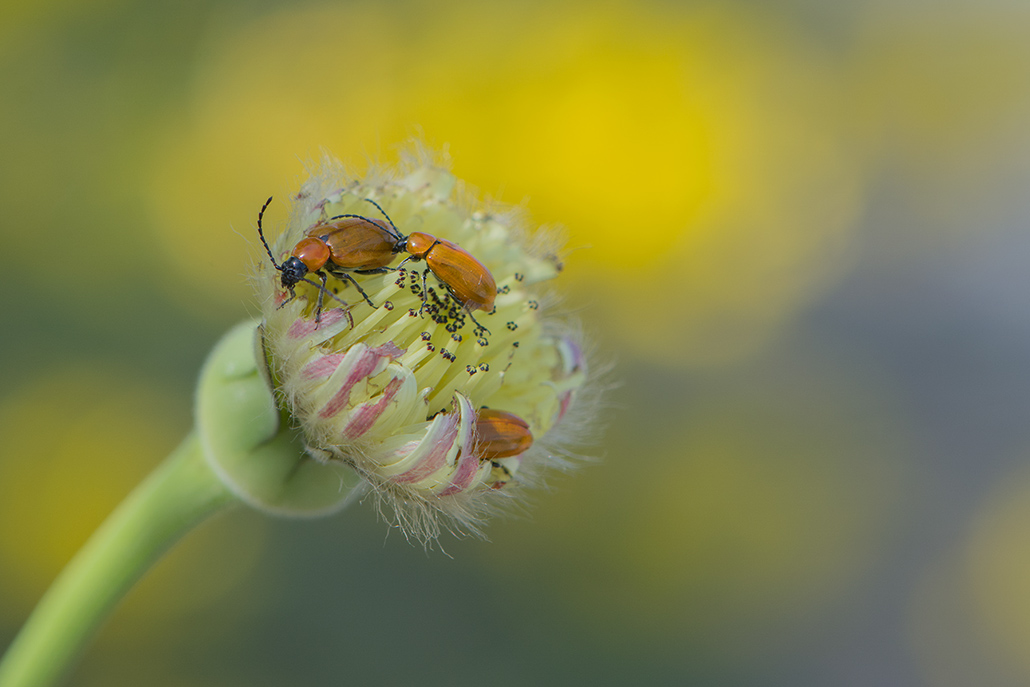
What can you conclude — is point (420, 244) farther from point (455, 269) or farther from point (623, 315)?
point (623, 315)

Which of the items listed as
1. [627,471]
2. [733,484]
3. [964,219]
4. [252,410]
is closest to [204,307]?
[627,471]

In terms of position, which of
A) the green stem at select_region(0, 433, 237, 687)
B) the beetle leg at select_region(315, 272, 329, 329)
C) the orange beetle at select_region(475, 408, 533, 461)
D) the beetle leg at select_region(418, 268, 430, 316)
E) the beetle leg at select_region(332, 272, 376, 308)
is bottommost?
the green stem at select_region(0, 433, 237, 687)

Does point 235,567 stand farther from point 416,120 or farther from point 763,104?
point 763,104

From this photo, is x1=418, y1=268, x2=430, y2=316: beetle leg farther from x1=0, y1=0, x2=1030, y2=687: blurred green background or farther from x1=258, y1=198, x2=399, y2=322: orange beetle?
x1=0, y1=0, x2=1030, y2=687: blurred green background

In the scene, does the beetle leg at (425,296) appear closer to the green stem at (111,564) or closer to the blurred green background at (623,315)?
the green stem at (111,564)

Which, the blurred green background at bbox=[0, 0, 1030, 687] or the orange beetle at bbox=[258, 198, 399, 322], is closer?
the orange beetle at bbox=[258, 198, 399, 322]

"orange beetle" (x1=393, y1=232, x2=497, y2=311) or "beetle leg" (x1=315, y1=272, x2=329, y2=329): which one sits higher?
"orange beetle" (x1=393, y1=232, x2=497, y2=311)

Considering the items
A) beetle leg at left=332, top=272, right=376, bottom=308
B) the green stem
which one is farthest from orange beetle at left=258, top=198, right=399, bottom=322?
the green stem
